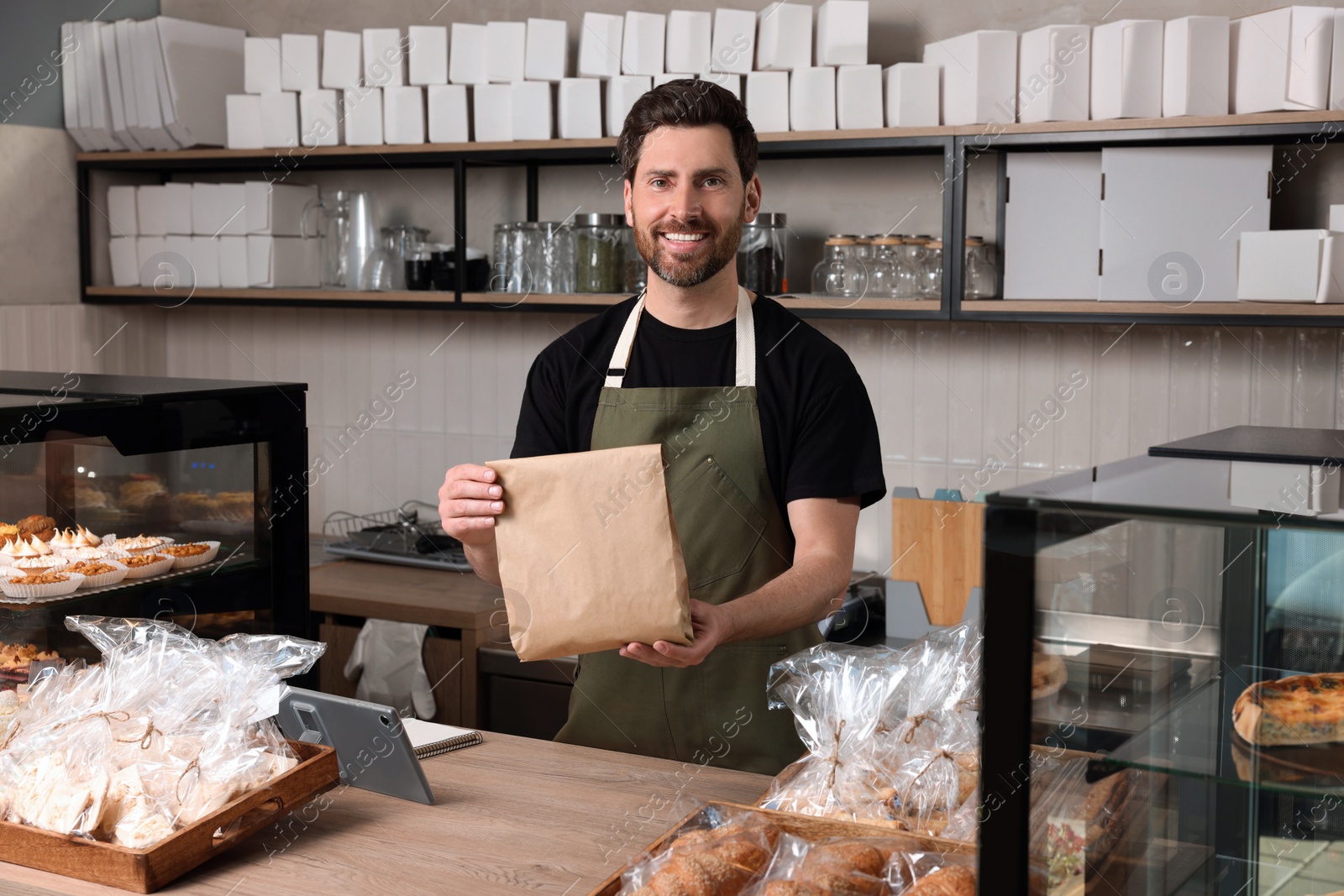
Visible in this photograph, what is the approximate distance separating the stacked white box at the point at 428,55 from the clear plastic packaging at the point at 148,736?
6.96 ft

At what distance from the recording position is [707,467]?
1.82 m

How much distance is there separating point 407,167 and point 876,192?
1315 millimetres

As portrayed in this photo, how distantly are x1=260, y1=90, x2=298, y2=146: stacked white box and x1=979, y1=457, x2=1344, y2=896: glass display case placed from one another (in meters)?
2.92

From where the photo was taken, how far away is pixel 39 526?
5.50 ft

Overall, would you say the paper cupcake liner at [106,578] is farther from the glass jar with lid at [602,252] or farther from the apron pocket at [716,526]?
the glass jar with lid at [602,252]

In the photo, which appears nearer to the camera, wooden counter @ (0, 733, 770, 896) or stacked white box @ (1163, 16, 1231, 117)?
wooden counter @ (0, 733, 770, 896)

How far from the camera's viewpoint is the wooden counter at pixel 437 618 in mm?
2875

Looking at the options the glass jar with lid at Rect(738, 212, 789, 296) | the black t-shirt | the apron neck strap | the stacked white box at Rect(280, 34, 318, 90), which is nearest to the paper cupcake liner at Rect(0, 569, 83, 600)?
the black t-shirt

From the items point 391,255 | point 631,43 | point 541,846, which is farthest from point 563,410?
point 391,255

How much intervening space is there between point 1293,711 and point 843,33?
2.17m

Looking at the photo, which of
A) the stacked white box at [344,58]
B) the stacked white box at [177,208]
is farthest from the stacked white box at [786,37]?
the stacked white box at [177,208]

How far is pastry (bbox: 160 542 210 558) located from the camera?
5.75ft

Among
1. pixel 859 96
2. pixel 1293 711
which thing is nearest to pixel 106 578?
pixel 1293 711

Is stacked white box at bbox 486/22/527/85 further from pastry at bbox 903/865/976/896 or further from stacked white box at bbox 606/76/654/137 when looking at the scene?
pastry at bbox 903/865/976/896
